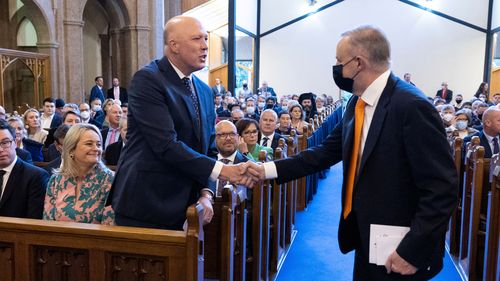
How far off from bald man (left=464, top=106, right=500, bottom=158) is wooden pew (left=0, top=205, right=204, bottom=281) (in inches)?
156

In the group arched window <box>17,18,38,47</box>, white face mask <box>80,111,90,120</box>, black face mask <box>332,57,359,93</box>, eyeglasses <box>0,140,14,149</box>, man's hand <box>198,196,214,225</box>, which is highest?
arched window <box>17,18,38,47</box>

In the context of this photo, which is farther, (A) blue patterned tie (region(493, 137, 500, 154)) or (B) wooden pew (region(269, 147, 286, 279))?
(A) blue patterned tie (region(493, 137, 500, 154))

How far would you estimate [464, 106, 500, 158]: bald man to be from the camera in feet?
16.0

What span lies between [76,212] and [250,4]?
57.0ft

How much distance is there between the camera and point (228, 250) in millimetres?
2541

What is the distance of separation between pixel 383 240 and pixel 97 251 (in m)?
1.17

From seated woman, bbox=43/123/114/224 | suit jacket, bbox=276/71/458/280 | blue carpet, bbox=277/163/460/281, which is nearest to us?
suit jacket, bbox=276/71/458/280

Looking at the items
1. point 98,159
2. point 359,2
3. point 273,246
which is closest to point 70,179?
point 98,159

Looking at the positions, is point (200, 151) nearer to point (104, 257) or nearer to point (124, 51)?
point (104, 257)

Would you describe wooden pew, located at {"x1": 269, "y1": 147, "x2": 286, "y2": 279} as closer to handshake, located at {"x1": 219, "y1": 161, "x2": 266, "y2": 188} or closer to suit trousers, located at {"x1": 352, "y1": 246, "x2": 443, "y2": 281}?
handshake, located at {"x1": 219, "y1": 161, "x2": 266, "y2": 188}

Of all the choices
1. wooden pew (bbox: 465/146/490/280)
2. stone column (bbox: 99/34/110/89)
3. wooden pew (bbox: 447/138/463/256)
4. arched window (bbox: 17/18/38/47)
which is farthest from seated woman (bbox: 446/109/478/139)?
stone column (bbox: 99/34/110/89)

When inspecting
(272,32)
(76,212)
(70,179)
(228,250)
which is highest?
(272,32)

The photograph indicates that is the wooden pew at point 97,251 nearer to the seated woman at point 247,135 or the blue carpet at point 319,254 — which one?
the blue carpet at point 319,254

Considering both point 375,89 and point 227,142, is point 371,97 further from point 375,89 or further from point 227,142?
point 227,142
